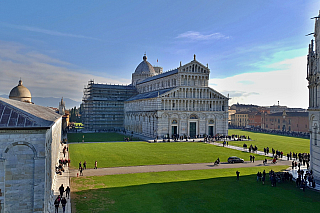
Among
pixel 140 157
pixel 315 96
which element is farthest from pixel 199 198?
pixel 140 157

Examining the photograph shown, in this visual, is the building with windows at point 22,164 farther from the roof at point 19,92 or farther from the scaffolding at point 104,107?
the scaffolding at point 104,107

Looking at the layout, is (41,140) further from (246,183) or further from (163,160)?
(163,160)

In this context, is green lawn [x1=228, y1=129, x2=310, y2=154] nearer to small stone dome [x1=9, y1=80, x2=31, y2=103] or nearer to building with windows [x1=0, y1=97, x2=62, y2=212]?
building with windows [x1=0, y1=97, x2=62, y2=212]

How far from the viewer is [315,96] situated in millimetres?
27406

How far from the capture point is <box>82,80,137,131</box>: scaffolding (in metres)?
91.1

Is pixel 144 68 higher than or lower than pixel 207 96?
higher

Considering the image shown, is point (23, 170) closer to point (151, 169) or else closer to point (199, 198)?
point (199, 198)

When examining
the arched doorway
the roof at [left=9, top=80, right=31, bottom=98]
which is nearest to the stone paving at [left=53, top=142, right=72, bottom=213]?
the arched doorway

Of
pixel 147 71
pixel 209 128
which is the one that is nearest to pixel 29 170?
pixel 209 128

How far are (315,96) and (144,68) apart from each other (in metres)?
81.1

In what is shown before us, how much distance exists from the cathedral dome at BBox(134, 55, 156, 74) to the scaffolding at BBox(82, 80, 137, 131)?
1213 cm

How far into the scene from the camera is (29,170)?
647 inches

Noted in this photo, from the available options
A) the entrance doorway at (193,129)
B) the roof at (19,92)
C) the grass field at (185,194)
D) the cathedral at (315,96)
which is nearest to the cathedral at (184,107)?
the entrance doorway at (193,129)

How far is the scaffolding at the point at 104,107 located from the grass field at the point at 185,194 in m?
65.3
